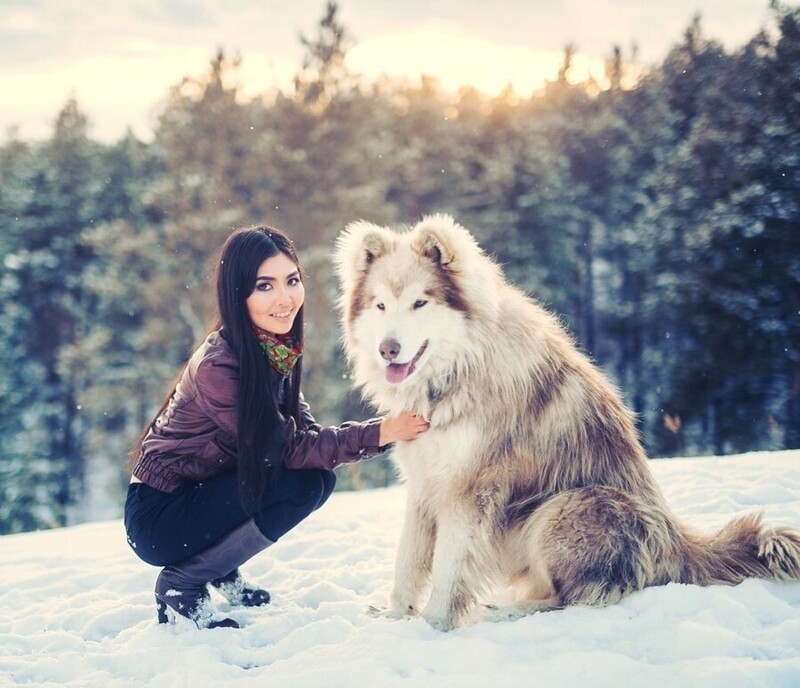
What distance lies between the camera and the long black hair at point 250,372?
304 centimetres

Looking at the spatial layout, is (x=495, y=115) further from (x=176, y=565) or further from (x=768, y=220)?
(x=176, y=565)

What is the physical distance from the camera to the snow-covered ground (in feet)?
8.02

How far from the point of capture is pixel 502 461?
10.3 feet

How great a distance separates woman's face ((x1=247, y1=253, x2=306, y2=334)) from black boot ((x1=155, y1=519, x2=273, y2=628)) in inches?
34.3

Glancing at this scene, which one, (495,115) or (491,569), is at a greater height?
(495,115)

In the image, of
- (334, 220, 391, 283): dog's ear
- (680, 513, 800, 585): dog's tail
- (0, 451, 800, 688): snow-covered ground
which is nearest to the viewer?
(0, 451, 800, 688): snow-covered ground

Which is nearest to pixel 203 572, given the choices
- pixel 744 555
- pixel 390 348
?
pixel 390 348

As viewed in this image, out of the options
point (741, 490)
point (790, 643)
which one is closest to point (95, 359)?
point (741, 490)

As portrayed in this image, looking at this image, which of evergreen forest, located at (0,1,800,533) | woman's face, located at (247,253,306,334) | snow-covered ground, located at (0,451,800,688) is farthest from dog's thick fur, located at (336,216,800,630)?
evergreen forest, located at (0,1,800,533)

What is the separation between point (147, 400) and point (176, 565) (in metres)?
14.6

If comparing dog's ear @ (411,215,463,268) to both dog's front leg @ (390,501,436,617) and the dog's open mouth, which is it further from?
dog's front leg @ (390,501,436,617)

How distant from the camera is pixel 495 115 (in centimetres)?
2089

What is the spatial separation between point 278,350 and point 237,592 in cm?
127

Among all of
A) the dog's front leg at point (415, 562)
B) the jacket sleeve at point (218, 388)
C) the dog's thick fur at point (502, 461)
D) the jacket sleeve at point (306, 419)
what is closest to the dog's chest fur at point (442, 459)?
the dog's thick fur at point (502, 461)
